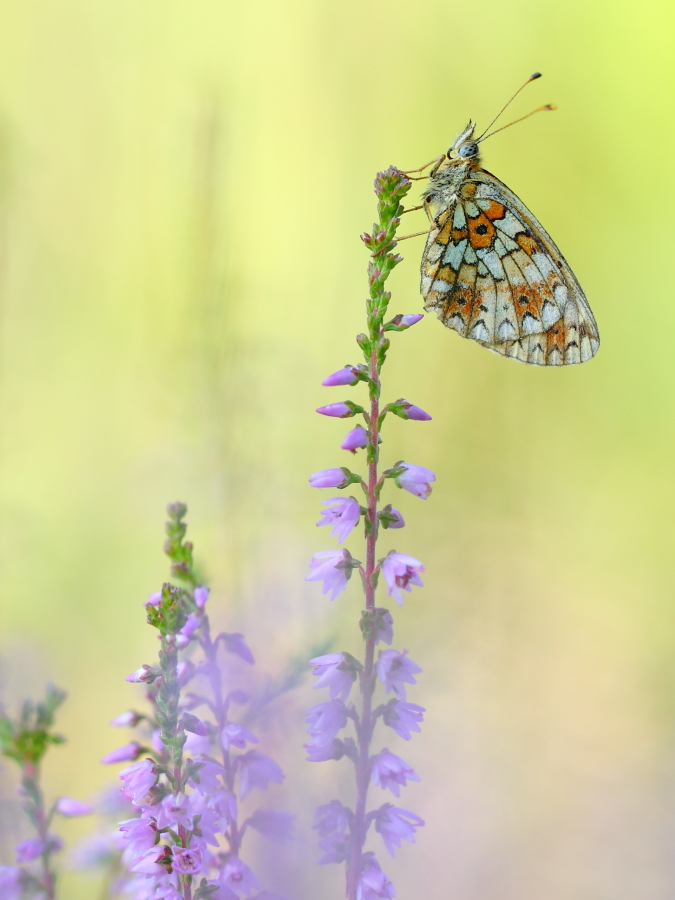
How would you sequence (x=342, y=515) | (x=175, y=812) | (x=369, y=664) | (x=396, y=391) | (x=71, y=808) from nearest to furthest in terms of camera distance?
(x=175, y=812) < (x=369, y=664) < (x=342, y=515) < (x=71, y=808) < (x=396, y=391)

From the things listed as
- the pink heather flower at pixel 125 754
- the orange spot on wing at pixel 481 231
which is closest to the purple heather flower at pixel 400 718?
the pink heather flower at pixel 125 754

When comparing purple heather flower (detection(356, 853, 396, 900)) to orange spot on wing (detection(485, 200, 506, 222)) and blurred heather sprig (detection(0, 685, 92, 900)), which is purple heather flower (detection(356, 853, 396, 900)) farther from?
orange spot on wing (detection(485, 200, 506, 222))

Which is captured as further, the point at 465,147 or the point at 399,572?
the point at 465,147

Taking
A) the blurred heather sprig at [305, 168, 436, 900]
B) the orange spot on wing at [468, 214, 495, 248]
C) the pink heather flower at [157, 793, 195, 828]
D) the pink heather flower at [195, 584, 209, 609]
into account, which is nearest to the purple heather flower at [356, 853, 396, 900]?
the blurred heather sprig at [305, 168, 436, 900]

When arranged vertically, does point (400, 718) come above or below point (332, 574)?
below

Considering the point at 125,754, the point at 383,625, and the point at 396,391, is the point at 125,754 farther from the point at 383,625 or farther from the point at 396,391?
the point at 396,391

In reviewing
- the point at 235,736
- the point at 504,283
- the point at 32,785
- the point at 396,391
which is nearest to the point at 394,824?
the point at 235,736
